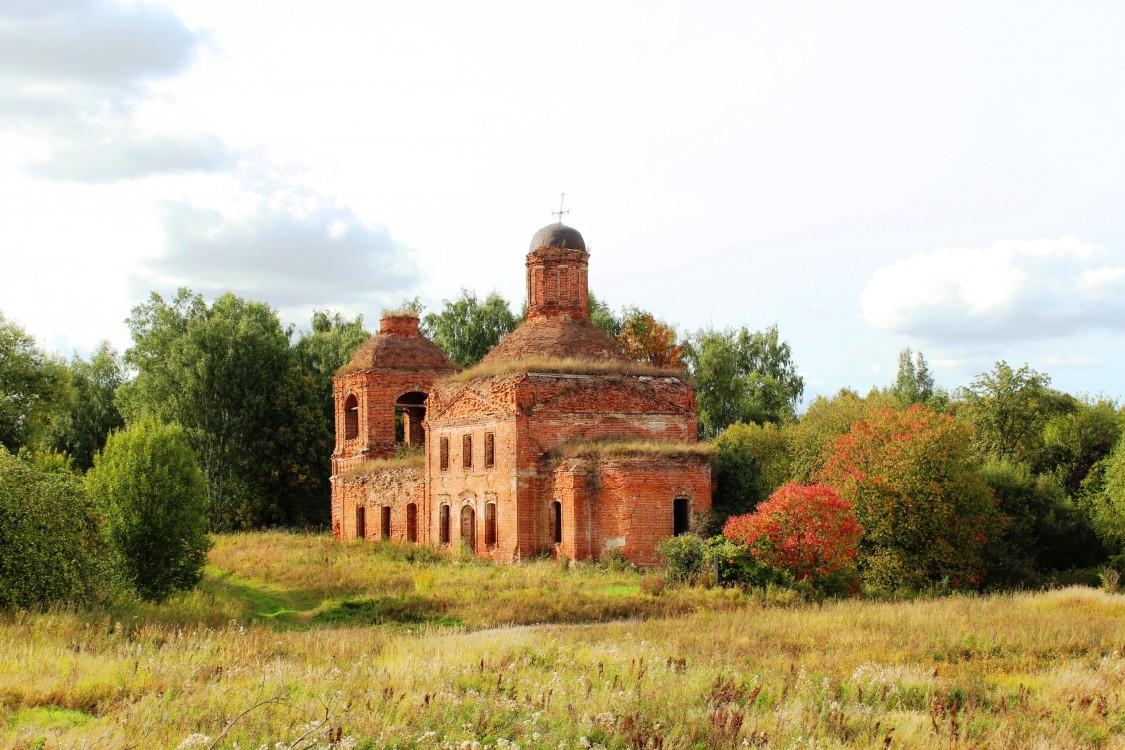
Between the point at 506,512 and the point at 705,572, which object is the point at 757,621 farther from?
the point at 506,512

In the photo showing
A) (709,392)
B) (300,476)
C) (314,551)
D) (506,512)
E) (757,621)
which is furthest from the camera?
(709,392)

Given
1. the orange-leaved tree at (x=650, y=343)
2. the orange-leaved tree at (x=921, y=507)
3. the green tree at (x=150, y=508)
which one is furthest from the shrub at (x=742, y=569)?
the orange-leaved tree at (x=650, y=343)

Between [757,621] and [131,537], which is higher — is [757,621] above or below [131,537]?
below

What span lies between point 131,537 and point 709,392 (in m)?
35.8

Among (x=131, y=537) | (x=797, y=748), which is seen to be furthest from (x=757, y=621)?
(x=131, y=537)

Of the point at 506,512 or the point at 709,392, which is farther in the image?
the point at 709,392

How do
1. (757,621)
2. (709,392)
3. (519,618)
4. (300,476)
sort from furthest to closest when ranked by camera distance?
(709,392) → (300,476) → (519,618) → (757,621)

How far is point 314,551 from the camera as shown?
32.9 meters

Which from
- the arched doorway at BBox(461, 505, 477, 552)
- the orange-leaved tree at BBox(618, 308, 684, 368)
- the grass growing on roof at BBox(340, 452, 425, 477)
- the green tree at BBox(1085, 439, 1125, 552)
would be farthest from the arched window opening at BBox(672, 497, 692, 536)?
the orange-leaved tree at BBox(618, 308, 684, 368)

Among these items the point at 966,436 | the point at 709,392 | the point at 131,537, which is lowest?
the point at 131,537

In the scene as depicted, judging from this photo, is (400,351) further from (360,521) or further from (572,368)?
(572,368)

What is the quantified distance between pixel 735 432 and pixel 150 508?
886 inches

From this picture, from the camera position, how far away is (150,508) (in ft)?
74.4

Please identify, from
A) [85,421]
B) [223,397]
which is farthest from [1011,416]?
[85,421]
